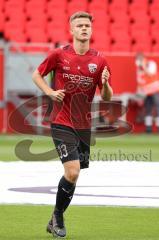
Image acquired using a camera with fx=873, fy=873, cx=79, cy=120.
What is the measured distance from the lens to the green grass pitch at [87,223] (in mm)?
7988

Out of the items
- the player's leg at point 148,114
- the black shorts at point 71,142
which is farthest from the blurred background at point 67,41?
the black shorts at point 71,142

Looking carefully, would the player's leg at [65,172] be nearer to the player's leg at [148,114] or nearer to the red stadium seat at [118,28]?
the player's leg at [148,114]

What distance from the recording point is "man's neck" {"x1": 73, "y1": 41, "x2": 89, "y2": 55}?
826cm

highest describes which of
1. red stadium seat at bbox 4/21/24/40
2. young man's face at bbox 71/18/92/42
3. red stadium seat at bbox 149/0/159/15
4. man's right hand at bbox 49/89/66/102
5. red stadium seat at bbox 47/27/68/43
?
young man's face at bbox 71/18/92/42

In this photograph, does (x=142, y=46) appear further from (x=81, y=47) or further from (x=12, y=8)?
(x=81, y=47)

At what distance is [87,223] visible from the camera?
8820mm

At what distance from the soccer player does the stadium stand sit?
16634 millimetres

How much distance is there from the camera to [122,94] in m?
24.1

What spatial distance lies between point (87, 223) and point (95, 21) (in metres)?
18.2

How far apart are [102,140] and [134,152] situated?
3.52 meters

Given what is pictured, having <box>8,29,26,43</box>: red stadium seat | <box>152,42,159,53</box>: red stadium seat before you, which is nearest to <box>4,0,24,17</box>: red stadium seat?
<box>8,29,26,43</box>: red stadium seat

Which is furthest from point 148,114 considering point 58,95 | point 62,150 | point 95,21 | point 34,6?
point 58,95

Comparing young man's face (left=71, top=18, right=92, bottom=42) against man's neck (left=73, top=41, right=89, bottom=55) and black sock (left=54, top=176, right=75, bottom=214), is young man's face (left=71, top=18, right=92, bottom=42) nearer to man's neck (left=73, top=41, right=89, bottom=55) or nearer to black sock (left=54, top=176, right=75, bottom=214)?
man's neck (left=73, top=41, right=89, bottom=55)

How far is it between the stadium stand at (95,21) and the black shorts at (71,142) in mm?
16698
